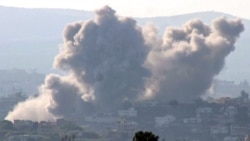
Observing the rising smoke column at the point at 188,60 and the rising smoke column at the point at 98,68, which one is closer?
the rising smoke column at the point at 98,68

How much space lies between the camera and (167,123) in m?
132

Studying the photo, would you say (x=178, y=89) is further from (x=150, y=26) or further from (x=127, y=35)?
(x=150, y=26)

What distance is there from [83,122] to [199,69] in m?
15.5

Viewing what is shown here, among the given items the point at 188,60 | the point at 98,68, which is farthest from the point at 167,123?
the point at 98,68

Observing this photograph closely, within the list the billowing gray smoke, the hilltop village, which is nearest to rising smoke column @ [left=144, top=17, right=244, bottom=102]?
the billowing gray smoke

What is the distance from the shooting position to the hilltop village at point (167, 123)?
394 feet

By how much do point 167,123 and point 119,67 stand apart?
8.93 metres

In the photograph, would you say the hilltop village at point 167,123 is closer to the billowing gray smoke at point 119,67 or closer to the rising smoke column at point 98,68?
the billowing gray smoke at point 119,67

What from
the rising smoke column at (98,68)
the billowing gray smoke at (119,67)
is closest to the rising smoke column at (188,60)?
the billowing gray smoke at (119,67)

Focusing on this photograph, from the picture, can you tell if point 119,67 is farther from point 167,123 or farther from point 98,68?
point 167,123

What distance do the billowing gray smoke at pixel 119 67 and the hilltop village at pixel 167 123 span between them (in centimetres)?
139

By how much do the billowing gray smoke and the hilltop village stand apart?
1.39m

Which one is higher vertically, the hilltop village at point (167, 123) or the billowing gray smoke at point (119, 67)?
the billowing gray smoke at point (119, 67)

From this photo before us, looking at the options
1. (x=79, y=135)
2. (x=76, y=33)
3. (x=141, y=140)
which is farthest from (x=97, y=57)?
(x=141, y=140)
